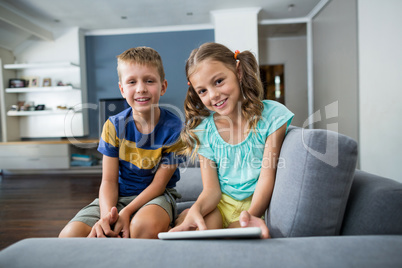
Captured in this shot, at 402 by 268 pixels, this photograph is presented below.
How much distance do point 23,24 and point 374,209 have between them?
530cm

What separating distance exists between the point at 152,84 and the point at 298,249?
34.4 inches

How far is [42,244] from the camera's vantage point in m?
0.58

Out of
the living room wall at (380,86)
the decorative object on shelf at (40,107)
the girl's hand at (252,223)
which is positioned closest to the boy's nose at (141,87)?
the girl's hand at (252,223)

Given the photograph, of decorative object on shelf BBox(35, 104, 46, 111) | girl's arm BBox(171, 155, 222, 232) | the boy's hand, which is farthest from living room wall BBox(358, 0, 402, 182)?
decorative object on shelf BBox(35, 104, 46, 111)

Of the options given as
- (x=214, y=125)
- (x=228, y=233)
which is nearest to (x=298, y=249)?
(x=228, y=233)

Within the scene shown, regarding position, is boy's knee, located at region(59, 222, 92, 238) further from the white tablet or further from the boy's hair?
the boy's hair

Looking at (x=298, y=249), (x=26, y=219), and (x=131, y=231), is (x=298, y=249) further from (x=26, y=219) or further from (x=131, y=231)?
(x=26, y=219)

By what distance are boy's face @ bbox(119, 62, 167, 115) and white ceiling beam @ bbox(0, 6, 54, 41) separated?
13.1ft

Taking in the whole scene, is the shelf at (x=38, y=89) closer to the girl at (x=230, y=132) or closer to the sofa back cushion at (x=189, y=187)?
the sofa back cushion at (x=189, y=187)

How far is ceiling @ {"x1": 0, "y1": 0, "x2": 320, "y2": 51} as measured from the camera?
4.11 metres

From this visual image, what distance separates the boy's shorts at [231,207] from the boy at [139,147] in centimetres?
22

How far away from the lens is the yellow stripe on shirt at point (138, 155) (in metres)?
1.22

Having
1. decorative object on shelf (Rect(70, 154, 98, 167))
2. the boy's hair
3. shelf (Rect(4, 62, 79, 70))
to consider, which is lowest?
decorative object on shelf (Rect(70, 154, 98, 167))

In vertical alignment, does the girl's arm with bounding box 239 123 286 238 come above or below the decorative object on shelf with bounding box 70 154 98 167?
above
